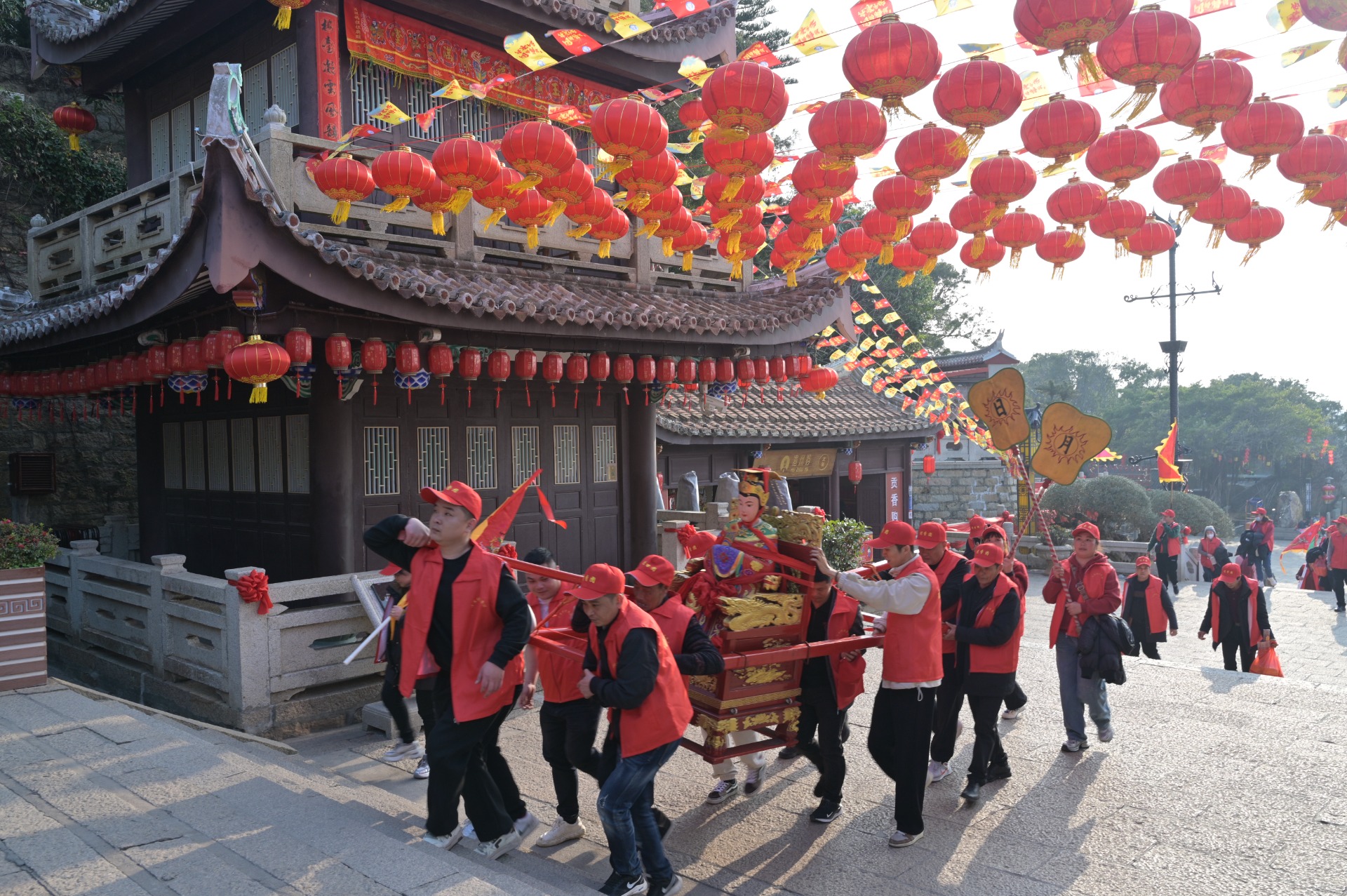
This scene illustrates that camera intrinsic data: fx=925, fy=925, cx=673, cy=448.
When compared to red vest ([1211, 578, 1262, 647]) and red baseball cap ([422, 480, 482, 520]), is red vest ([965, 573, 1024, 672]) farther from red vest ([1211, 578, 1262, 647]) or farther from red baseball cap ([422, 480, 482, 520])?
red vest ([1211, 578, 1262, 647])

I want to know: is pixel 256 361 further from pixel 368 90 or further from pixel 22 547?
pixel 368 90

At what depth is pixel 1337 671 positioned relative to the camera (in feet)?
37.1

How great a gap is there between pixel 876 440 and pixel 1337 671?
10695 mm

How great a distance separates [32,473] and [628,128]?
1272 centimetres

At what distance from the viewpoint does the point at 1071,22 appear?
4.75m

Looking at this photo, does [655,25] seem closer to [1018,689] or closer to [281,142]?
[281,142]

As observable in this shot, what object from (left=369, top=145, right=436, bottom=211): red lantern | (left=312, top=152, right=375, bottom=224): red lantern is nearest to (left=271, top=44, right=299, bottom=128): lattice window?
(left=312, top=152, right=375, bottom=224): red lantern

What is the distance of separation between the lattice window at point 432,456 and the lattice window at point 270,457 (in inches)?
54.0

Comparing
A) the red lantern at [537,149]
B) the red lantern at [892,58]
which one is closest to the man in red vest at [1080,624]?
the red lantern at [892,58]

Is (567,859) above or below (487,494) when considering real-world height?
below

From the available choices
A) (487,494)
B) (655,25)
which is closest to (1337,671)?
(487,494)

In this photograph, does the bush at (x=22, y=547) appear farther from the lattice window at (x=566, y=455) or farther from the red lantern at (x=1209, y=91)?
the red lantern at (x=1209, y=91)

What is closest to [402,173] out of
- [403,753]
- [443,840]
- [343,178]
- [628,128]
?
[343,178]

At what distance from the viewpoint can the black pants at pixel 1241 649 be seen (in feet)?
33.1
